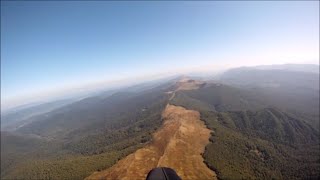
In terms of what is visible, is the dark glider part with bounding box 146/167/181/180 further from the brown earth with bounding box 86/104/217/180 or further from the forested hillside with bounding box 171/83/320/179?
the forested hillside with bounding box 171/83/320/179

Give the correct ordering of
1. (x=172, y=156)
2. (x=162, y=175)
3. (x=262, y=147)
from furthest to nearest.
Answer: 1. (x=262, y=147)
2. (x=172, y=156)
3. (x=162, y=175)

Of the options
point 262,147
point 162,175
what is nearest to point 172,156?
point 262,147

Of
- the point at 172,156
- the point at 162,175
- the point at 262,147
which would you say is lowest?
the point at 262,147

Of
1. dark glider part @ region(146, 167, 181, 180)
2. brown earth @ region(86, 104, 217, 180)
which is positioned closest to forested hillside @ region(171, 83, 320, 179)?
brown earth @ region(86, 104, 217, 180)

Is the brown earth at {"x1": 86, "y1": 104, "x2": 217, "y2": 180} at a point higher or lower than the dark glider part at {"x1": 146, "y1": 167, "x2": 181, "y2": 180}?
lower

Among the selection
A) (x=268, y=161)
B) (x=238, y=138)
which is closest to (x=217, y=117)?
(x=238, y=138)

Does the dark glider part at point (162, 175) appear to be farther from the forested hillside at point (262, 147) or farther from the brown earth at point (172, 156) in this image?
the forested hillside at point (262, 147)

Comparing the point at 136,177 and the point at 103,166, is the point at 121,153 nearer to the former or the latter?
the point at 103,166

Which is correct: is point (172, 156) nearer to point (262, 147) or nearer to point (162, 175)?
point (262, 147)
